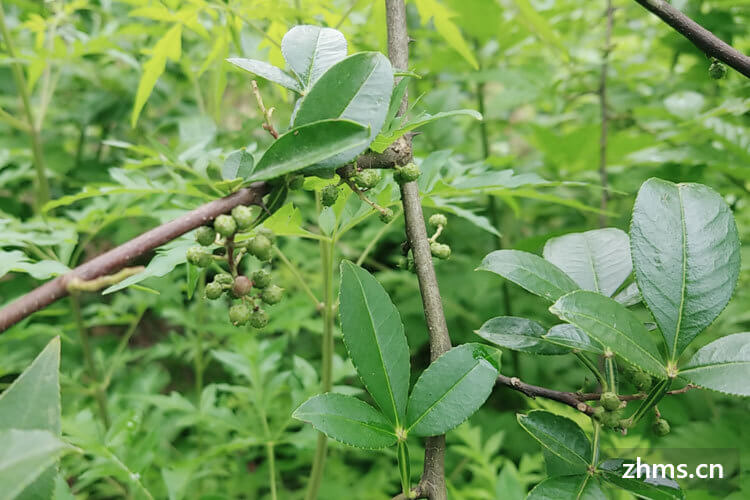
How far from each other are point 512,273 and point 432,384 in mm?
144

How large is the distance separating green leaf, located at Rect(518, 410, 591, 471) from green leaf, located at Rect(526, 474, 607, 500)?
0.05ft

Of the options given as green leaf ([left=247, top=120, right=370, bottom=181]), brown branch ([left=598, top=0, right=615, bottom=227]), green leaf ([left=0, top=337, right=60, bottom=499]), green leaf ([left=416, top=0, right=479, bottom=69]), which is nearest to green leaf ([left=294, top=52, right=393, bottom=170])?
green leaf ([left=247, top=120, right=370, bottom=181])

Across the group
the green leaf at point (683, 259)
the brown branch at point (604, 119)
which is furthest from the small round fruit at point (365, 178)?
the brown branch at point (604, 119)

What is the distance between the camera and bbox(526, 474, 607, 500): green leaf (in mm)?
492

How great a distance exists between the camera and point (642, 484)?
0.49m

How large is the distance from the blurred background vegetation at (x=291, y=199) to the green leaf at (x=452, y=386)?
371 millimetres

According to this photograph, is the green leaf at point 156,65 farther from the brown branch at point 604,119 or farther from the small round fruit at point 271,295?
the brown branch at point 604,119

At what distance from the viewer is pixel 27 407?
365 mm

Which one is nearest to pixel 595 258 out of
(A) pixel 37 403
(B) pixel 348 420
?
(B) pixel 348 420

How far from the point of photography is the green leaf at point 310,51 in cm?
50

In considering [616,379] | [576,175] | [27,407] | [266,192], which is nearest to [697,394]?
[576,175]

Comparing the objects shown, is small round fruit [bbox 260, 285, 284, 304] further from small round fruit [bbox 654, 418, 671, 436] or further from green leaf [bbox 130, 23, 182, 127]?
green leaf [bbox 130, 23, 182, 127]

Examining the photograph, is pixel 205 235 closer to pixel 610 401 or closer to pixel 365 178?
pixel 365 178

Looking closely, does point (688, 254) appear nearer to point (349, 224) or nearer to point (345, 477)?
point (349, 224)
